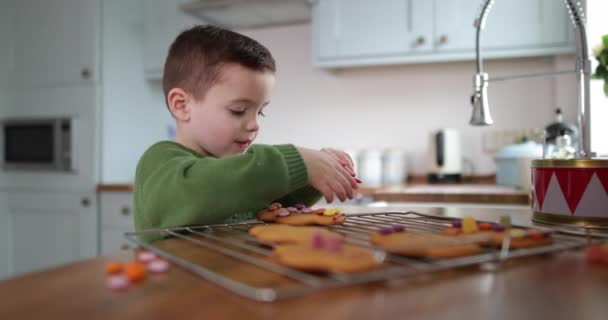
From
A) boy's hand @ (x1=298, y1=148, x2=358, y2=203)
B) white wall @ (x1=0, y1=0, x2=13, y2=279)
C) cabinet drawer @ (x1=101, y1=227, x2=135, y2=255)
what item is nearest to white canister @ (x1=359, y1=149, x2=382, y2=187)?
cabinet drawer @ (x1=101, y1=227, x2=135, y2=255)

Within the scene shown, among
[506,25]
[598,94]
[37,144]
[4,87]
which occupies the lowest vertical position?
[37,144]

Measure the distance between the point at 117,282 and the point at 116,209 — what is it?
6.76 ft

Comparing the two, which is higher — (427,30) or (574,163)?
(427,30)

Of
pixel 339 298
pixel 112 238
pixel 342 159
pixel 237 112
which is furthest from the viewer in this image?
pixel 112 238

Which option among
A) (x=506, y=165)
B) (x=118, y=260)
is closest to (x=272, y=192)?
(x=118, y=260)

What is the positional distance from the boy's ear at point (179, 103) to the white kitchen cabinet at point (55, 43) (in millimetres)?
1542

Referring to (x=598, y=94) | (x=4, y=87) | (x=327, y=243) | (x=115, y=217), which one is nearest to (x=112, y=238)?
(x=115, y=217)

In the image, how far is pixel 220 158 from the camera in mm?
723

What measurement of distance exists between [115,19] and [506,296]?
2484 millimetres

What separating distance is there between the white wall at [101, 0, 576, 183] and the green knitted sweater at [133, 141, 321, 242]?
1.82 m

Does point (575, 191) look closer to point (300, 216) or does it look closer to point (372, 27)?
point (300, 216)

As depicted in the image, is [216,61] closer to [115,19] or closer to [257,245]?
[257,245]

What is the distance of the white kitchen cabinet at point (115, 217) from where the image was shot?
2.25 meters

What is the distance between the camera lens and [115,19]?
2.42 m
